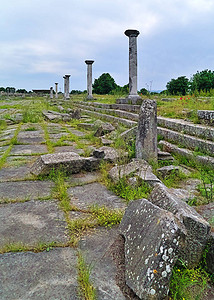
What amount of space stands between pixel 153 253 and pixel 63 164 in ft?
9.90

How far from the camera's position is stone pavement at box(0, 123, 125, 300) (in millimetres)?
1984

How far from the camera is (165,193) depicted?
259 centimetres

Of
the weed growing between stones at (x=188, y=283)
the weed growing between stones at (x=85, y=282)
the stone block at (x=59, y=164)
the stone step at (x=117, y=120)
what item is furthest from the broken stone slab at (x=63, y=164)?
the stone step at (x=117, y=120)

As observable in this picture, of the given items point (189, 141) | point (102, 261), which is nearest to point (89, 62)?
point (189, 141)

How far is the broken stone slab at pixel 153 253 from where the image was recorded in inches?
73.0

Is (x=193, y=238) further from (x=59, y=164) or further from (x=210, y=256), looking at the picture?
(x=59, y=164)

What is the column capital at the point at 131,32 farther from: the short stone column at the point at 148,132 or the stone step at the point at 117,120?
the short stone column at the point at 148,132

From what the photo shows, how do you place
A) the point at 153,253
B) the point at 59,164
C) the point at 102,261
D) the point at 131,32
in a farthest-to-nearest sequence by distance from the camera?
1. the point at 131,32
2. the point at 59,164
3. the point at 102,261
4. the point at 153,253

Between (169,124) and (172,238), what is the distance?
19.4 feet

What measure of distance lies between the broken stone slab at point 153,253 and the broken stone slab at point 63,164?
2659mm

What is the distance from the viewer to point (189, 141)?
19.9 ft

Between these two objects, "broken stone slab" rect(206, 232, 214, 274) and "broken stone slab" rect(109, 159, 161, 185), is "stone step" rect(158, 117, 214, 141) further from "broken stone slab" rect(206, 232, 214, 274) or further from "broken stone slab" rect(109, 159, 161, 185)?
"broken stone slab" rect(206, 232, 214, 274)

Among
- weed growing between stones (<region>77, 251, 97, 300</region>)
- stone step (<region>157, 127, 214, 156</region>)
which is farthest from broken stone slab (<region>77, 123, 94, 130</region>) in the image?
weed growing between stones (<region>77, 251, 97, 300</region>)

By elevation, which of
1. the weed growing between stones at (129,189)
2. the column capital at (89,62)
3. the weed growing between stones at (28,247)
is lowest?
the weed growing between stones at (28,247)
